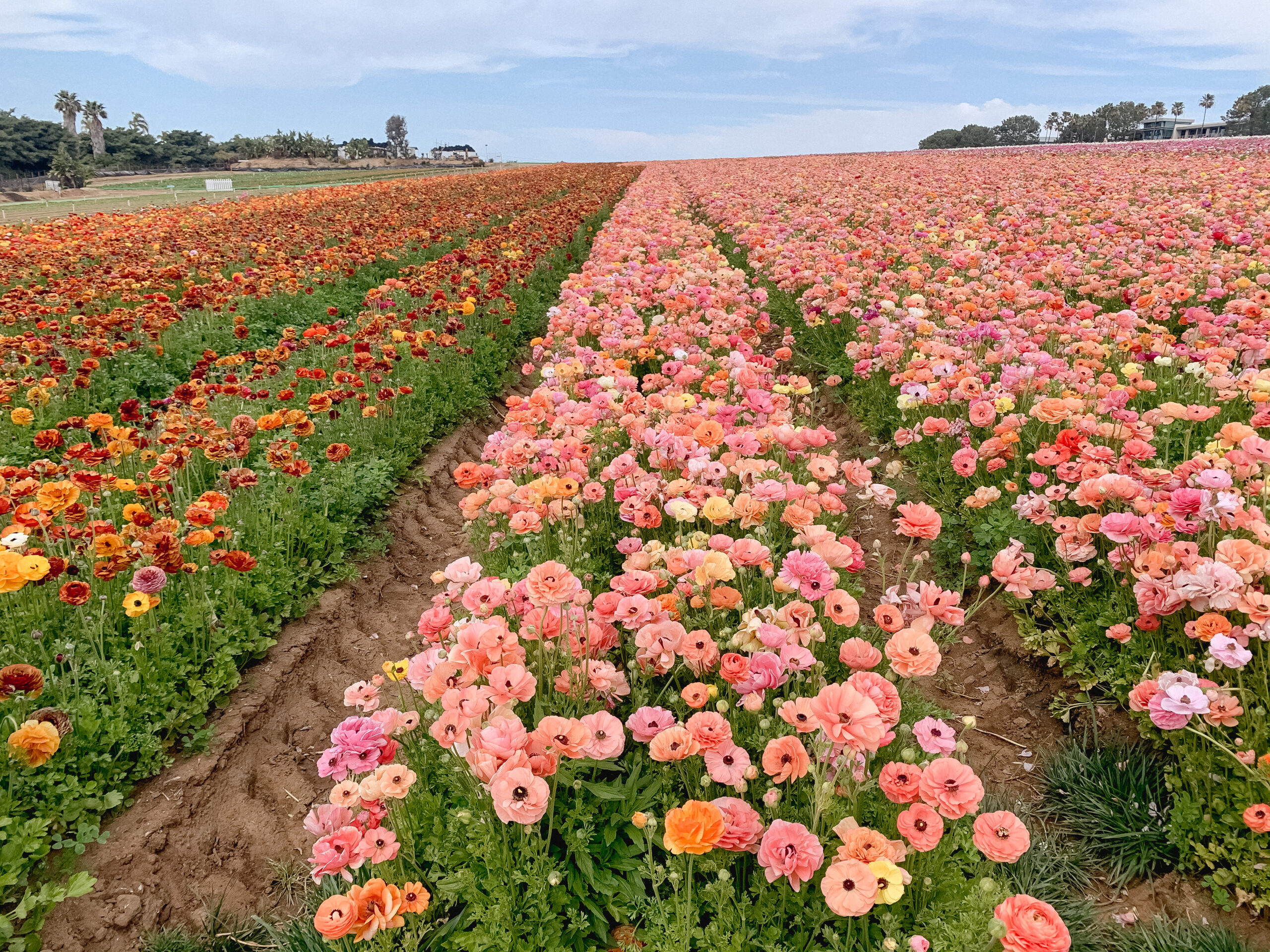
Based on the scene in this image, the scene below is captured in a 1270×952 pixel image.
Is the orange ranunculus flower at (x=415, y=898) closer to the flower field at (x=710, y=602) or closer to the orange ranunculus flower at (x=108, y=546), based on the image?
the flower field at (x=710, y=602)

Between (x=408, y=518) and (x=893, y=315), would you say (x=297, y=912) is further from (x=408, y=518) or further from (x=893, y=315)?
(x=893, y=315)

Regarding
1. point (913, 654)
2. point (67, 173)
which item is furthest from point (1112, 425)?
point (67, 173)

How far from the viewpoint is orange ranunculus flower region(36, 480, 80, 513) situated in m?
3.37

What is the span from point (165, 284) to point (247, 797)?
7.45 meters

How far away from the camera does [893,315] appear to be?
22.2 ft

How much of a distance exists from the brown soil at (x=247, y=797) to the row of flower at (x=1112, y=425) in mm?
3334

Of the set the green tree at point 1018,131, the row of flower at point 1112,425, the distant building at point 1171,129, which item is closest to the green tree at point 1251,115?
the distant building at point 1171,129

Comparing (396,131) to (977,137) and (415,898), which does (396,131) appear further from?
(415,898)

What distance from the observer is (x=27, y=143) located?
52.0m

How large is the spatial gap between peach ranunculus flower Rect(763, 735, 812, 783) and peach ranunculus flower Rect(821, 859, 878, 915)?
0.28 m

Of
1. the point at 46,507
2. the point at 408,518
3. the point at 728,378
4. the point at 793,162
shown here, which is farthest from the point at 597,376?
the point at 793,162

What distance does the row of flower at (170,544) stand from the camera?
296cm

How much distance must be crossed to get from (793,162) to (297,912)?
4622cm

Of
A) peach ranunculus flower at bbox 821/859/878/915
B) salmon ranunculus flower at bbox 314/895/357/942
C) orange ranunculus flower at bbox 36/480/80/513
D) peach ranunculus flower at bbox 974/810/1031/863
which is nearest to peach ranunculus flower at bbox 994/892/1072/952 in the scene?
peach ranunculus flower at bbox 974/810/1031/863
